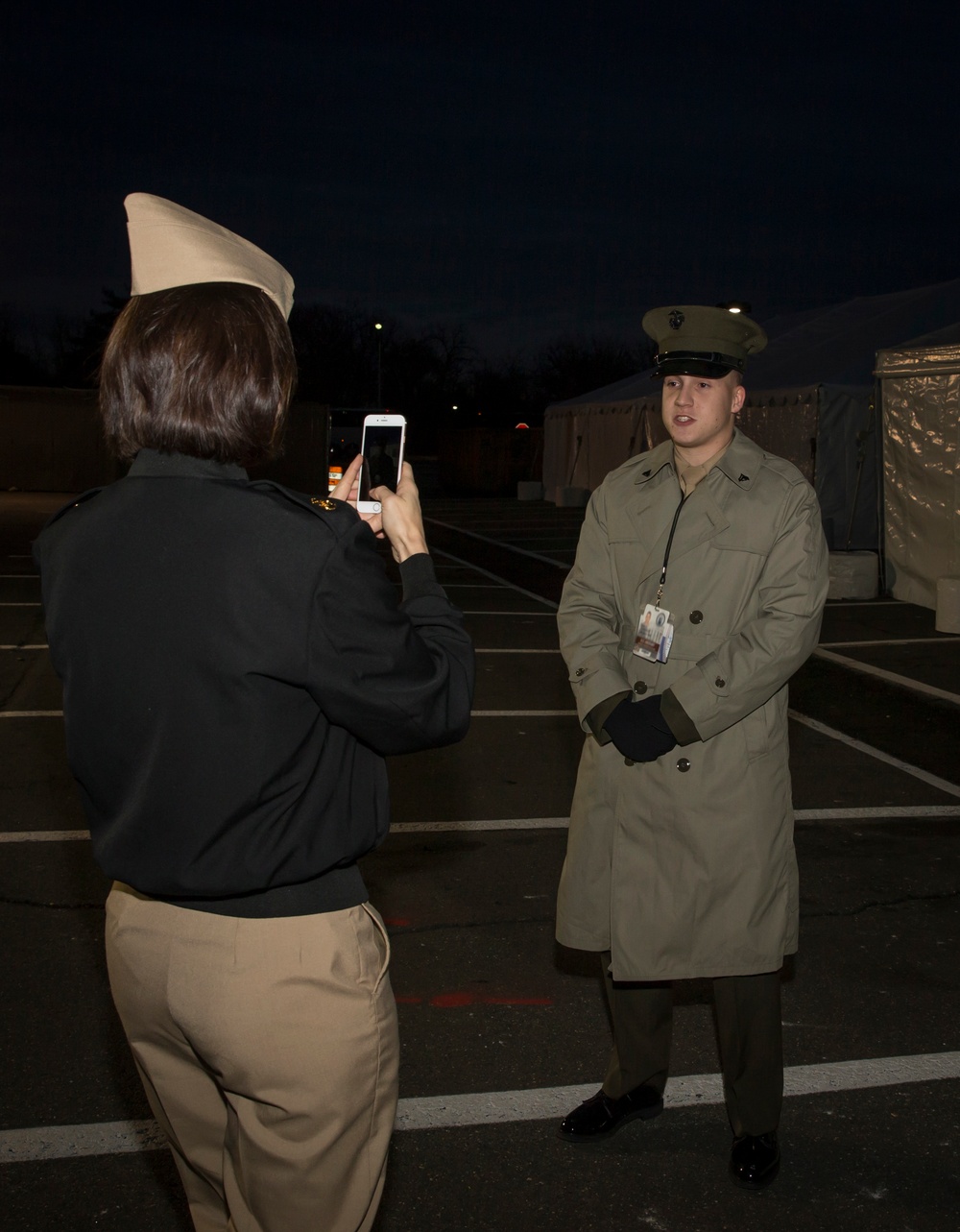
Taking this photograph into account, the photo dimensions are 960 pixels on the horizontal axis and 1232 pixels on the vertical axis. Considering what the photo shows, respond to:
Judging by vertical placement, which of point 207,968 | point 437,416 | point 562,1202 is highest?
point 437,416

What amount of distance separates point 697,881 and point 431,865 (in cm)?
233

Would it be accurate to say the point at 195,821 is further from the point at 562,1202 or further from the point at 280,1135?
the point at 562,1202

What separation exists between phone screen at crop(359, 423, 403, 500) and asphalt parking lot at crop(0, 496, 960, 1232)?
1771mm

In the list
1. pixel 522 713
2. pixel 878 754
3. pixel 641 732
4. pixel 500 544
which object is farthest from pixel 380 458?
pixel 500 544

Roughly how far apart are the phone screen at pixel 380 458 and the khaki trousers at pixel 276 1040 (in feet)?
2.74

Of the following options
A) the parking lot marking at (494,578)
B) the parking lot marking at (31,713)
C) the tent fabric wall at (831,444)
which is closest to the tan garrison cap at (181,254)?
the parking lot marking at (31,713)

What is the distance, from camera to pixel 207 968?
1.65 meters

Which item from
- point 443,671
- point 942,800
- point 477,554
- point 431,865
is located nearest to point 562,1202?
point 443,671

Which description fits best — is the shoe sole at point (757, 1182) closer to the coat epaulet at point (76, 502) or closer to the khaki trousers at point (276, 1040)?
the khaki trousers at point (276, 1040)

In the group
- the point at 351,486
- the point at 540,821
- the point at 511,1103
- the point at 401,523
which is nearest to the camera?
the point at 401,523

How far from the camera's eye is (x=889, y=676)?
9180 millimetres

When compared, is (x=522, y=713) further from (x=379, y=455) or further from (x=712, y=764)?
(x=379, y=455)

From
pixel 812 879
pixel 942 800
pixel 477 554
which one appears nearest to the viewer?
pixel 812 879

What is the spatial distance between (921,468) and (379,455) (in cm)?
1159
